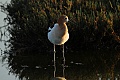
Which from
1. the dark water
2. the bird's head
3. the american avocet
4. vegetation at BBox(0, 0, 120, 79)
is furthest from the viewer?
vegetation at BBox(0, 0, 120, 79)

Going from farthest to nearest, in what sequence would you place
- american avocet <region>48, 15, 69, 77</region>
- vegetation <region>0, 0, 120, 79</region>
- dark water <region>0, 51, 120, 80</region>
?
vegetation <region>0, 0, 120, 79</region> → american avocet <region>48, 15, 69, 77</region> → dark water <region>0, 51, 120, 80</region>

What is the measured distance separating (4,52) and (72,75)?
238 cm

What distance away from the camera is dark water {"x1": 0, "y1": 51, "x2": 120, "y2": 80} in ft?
28.3

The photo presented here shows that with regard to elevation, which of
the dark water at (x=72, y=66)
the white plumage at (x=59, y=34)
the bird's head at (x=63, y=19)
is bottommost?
the dark water at (x=72, y=66)

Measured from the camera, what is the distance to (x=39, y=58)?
9.91 m

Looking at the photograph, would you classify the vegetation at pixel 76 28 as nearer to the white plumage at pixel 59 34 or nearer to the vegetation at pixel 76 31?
the vegetation at pixel 76 31

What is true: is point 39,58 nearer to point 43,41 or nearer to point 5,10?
point 43,41

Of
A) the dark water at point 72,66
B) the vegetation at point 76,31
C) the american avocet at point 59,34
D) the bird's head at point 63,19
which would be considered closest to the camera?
the dark water at point 72,66

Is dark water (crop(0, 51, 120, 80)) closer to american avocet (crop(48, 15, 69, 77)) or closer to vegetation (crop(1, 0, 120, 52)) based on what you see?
vegetation (crop(1, 0, 120, 52))

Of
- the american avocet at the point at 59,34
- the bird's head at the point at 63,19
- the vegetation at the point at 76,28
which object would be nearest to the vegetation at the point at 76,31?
the vegetation at the point at 76,28

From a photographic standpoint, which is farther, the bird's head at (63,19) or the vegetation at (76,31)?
the vegetation at (76,31)

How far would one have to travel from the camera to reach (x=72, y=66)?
921 cm

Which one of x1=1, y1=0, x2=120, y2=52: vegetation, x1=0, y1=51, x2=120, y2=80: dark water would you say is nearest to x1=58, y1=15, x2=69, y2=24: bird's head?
x1=1, y1=0, x2=120, y2=52: vegetation

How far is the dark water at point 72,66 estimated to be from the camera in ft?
28.3
